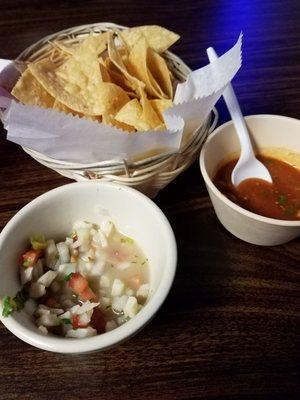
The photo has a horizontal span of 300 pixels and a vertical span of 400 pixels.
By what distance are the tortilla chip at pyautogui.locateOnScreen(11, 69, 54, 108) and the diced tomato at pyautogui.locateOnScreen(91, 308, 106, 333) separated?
0.58 metres

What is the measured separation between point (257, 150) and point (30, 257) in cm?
64

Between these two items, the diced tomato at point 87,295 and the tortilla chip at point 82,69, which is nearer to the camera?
the diced tomato at point 87,295

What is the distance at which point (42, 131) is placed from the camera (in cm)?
94

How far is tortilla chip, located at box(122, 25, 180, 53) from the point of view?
4.20 feet

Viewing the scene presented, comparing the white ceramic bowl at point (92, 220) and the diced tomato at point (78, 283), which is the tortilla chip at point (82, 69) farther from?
the diced tomato at point (78, 283)

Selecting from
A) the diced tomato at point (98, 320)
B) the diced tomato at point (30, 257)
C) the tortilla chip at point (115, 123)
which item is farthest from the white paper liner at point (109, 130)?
the diced tomato at point (98, 320)

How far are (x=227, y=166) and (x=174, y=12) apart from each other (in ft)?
3.25

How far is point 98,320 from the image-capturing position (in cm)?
87

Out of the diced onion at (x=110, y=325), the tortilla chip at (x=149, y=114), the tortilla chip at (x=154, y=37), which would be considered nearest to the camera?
the diced onion at (x=110, y=325)

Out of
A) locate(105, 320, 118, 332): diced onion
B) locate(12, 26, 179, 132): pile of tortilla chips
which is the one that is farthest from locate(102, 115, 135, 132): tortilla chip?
locate(105, 320, 118, 332): diced onion

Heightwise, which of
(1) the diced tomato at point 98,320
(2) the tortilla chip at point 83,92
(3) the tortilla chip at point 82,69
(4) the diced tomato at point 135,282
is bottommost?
(4) the diced tomato at point 135,282

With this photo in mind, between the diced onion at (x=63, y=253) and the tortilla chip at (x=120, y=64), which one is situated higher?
the tortilla chip at (x=120, y=64)

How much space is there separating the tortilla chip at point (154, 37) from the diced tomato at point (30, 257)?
27.1 inches

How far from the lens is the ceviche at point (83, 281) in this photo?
859 millimetres
